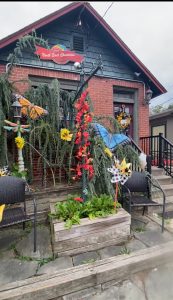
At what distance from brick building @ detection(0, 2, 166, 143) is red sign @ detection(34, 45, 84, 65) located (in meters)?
0.11

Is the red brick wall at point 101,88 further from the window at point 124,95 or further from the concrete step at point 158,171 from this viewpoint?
the concrete step at point 158,171

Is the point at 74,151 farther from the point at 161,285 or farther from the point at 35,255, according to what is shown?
the point at 161,285

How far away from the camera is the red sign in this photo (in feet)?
17.8

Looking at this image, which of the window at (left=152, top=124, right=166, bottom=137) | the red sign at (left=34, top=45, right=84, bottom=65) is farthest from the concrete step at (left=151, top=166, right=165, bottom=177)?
the window at (left=152, top=124, right=166, bottom=137)

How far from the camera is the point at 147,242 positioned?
2.72m

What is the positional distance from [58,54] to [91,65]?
3.43 feet

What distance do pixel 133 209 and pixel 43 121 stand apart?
2.35m

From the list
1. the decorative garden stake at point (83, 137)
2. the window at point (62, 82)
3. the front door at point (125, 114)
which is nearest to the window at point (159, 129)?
the front door at point (125, 114)

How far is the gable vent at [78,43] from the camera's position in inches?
232

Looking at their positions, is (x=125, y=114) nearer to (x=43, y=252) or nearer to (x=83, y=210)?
(x=83, y=210)

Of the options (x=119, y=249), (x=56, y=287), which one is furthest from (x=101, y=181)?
(x=56, y=287)

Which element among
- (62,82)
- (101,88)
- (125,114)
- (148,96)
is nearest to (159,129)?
(148,96)

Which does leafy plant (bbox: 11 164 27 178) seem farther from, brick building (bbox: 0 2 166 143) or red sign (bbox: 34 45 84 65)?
red sign (bbox: 34 45 84 65)

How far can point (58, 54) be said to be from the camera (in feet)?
18.4
